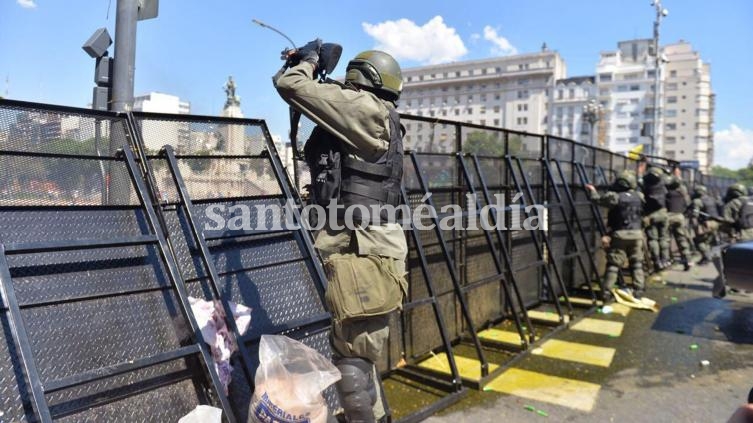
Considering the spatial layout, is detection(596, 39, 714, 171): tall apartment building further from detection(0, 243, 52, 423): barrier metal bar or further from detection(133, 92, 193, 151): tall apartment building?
detection(0, 243, 52, 423): barrier metal bar

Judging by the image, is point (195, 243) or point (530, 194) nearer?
point (195, 243)

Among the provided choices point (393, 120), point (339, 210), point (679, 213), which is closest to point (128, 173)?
point (339, 210)

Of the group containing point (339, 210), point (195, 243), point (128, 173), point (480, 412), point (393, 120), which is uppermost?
point (393, 120)

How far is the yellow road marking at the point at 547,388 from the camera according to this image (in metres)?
3.94

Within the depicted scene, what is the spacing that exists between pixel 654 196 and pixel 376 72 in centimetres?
857

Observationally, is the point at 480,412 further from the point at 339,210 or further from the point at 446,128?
the point at 446,128

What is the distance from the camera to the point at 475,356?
5.00 metres

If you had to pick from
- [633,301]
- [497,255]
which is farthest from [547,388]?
[633,301]

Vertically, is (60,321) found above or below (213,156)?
below

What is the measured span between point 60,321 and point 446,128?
3638 millimetres

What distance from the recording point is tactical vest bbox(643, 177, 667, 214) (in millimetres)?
9484

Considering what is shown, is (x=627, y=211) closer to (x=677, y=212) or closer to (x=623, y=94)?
(x=677, y=212)

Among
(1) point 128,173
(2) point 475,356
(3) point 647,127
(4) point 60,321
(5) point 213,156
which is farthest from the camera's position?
(3) point 647,127

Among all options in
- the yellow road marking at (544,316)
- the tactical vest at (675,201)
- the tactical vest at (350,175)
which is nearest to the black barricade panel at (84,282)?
the tactical vest at (350,175)
